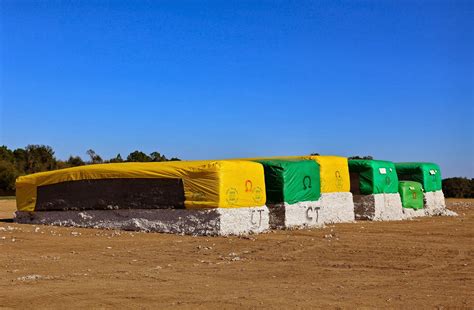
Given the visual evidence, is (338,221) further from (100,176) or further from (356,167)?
(100,176)

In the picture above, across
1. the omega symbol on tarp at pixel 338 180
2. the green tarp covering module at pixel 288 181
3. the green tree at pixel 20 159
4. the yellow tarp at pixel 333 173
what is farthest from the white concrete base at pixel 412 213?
the green tree at pixel 20 159

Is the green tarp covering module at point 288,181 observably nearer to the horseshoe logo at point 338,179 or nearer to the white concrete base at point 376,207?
the horseshoe logo at point 338,179

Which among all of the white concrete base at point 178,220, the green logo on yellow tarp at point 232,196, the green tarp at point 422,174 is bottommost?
the white concrete base at point 178,220

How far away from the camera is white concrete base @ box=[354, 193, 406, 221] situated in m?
23.4

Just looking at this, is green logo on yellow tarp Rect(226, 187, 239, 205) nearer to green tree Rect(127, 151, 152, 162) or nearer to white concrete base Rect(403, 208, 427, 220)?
white concrete base Rect(403, 208, 427, 220)

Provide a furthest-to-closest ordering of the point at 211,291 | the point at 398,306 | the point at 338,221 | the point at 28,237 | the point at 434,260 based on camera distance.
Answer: the point at 338,221, the point at 28,237, the point at 434,260, the point at 211,291, the point at 398,306

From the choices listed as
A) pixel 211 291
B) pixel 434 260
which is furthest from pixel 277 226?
pixel 211 291

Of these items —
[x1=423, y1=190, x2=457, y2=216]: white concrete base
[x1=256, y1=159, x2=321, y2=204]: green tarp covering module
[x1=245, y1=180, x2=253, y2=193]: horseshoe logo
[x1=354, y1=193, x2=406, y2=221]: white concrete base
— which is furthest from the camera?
[x1=423, y1=190, x2=457, y2=216]: white concrete base

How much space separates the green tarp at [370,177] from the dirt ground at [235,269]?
16.7ft

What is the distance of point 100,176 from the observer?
1880 centimetres

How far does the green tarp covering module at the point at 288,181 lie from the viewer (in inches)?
744

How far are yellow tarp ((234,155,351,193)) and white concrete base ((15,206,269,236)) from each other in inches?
151

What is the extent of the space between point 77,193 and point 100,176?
971mm

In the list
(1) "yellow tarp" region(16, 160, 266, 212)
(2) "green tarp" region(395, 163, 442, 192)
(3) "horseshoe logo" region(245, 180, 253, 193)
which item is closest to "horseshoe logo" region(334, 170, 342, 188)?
(1) "yellow tarp" region(16, 160, 266, 212)
